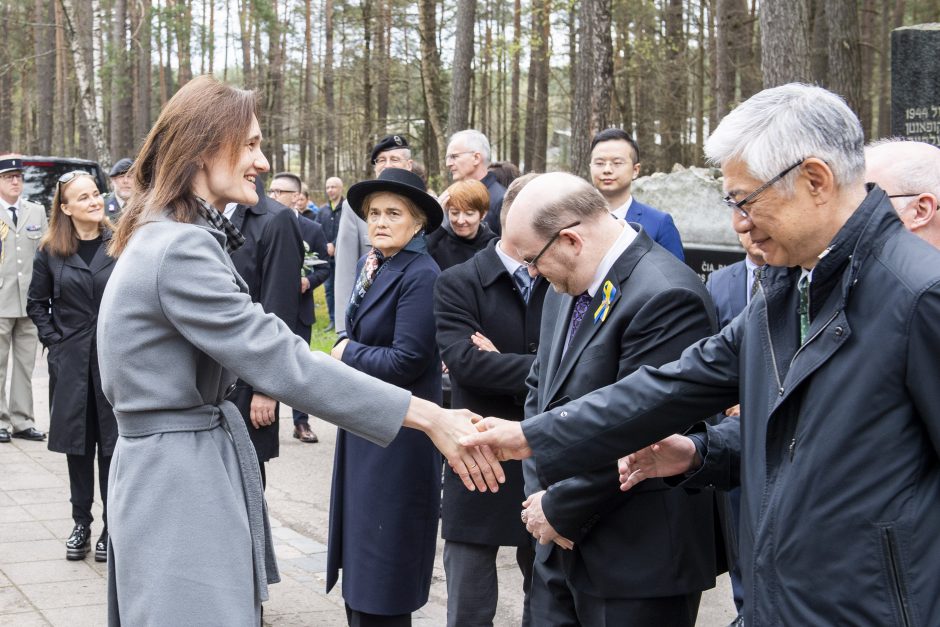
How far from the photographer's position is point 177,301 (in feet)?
8.95

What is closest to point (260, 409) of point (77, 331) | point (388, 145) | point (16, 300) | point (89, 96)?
point (77, 331)

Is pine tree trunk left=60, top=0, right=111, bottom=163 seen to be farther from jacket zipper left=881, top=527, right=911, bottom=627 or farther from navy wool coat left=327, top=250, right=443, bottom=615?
jacket zipper left=881, top=527, right=911, bottom=627

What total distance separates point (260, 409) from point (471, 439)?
232 cm

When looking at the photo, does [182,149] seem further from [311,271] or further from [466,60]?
[466,60]

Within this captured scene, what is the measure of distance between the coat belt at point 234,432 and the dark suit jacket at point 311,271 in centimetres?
283

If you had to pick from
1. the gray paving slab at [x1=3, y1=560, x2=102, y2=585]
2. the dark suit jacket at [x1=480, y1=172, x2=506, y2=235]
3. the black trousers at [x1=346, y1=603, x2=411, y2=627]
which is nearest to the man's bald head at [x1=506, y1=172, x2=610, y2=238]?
the black trousers at [x1=346, y1=603, x2=411, y2=627]

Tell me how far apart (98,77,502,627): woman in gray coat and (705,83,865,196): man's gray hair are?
1231 mm

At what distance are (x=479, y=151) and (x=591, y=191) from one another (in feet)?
15.7

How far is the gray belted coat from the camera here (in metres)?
2.75

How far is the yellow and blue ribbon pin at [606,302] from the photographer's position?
10.3 ft

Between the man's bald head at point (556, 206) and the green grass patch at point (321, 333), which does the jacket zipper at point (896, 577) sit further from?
the green grass patch at point (321, 333)

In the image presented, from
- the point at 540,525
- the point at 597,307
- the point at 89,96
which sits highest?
the point at 89,96

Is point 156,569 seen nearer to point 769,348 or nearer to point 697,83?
point 769,348

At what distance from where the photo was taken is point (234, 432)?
9.64 ft
